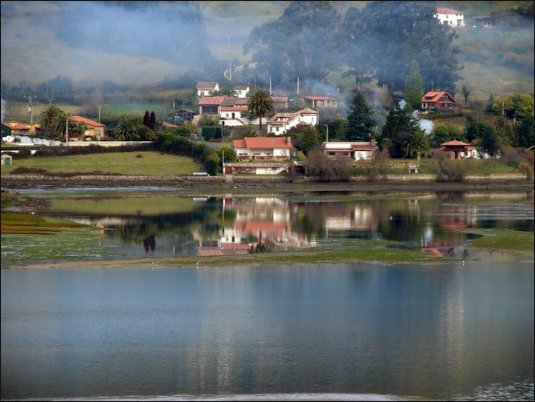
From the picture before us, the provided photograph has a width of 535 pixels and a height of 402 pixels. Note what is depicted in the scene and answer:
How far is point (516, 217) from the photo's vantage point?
121 feet

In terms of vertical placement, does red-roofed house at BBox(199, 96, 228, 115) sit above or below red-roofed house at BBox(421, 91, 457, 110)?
below

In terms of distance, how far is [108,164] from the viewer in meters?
50.6

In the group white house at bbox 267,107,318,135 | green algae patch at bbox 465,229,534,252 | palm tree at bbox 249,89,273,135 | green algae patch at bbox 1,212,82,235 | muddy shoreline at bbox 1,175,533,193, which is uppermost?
palm tree at bbox 249,89,273,135

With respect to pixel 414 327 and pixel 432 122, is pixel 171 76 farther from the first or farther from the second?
pixel 414 327

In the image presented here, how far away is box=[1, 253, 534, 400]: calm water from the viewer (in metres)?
17.4

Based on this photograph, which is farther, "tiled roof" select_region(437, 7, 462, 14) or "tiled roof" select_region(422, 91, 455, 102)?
"tiled roof" select_region(437, 7, 462, 14)

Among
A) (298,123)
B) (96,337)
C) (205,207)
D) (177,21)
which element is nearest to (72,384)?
(96,337)

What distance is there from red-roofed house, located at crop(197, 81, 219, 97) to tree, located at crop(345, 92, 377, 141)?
32.4 ft

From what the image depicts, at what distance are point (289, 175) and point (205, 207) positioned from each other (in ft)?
44.8

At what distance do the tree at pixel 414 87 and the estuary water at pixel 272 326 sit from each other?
127 feet

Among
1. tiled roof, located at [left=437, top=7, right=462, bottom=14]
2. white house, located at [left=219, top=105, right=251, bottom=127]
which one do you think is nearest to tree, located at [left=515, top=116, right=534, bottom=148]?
white house, located at [left=219, top=105, right=251, bottom=127]

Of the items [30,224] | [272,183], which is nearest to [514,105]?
[272,183]

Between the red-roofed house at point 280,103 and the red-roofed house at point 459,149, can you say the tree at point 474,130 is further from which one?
the red-roofed house at point 280,103

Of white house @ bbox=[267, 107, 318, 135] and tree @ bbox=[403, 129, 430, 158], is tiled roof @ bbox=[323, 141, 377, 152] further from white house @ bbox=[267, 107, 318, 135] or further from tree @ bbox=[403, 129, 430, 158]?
white house @ bbox=[267, 107, 318, 135]
